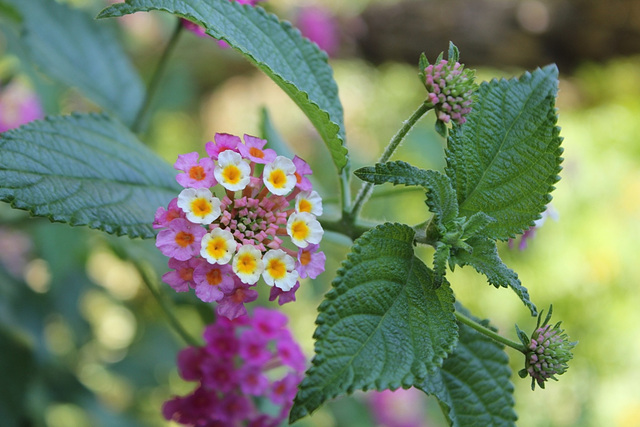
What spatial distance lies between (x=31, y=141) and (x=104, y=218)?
11 cm

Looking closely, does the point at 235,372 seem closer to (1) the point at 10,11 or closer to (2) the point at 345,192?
(2) the point at 345,192

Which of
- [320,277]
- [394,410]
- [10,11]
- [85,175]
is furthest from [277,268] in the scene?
[394,410]

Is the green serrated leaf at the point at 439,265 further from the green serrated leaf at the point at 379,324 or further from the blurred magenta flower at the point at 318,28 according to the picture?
the blurred magenta flower at the point at 318,28

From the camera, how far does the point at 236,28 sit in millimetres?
720

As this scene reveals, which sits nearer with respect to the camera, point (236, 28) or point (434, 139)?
point (236, 28)

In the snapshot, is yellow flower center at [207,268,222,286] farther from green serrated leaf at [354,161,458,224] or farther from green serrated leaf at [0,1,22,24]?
green serrated leaf at [0,1,22,24]

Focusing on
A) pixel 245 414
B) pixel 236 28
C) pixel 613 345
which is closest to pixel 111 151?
pixel 236 28

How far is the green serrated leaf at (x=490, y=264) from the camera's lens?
0.66 metres

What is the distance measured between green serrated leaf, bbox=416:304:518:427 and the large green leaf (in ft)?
0.84

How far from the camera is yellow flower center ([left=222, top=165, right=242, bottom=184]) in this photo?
2.13 feet

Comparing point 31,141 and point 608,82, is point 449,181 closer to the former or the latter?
point 31,141

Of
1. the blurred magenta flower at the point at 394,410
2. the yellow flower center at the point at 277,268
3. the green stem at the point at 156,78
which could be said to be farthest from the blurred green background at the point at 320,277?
the yellow flower center at the point at 277,268

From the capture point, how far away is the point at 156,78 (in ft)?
3.40

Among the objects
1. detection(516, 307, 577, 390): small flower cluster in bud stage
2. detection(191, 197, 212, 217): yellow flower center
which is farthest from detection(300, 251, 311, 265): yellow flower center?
detection(516, 307, 577, 390): small flower cluster in bud stage
